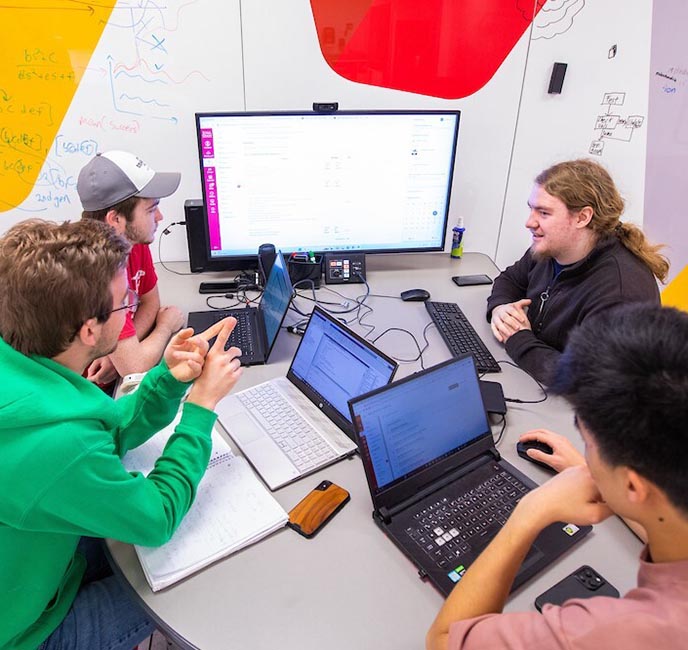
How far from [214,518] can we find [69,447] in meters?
0.33

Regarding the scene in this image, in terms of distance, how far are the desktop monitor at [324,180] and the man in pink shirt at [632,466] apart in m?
1.39

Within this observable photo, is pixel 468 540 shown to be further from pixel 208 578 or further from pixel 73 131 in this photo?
pixel 73 131

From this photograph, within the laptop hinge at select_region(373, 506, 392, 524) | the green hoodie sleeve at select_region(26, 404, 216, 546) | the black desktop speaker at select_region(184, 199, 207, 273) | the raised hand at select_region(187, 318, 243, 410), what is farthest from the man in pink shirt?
the black desktop speaker at select_region(184, 199, 207, 273)

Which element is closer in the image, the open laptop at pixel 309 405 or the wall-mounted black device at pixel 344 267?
the open laptop at pixel 309 405

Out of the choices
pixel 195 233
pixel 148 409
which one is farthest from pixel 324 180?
pixel 148 409

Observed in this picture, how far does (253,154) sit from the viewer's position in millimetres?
1901

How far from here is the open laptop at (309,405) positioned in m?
1.21

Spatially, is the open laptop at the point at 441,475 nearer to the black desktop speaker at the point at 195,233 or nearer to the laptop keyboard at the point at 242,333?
the laptop keyboard at the point at 242,333

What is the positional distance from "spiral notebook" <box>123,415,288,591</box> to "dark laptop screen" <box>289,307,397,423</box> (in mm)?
285

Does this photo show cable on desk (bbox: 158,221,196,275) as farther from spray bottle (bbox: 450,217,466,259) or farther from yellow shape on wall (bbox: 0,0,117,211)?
spray bottle (bbox: 450,217,466,259)

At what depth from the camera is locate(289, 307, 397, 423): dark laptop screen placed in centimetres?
122

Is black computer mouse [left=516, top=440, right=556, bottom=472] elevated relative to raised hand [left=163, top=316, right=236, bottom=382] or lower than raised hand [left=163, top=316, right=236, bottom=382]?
lower

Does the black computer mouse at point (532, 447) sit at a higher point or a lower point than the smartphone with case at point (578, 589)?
higher

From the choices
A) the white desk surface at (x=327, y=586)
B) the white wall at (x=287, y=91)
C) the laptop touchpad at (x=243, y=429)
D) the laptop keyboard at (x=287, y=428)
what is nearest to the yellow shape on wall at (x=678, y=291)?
the white wall at (x=287, y=91)
